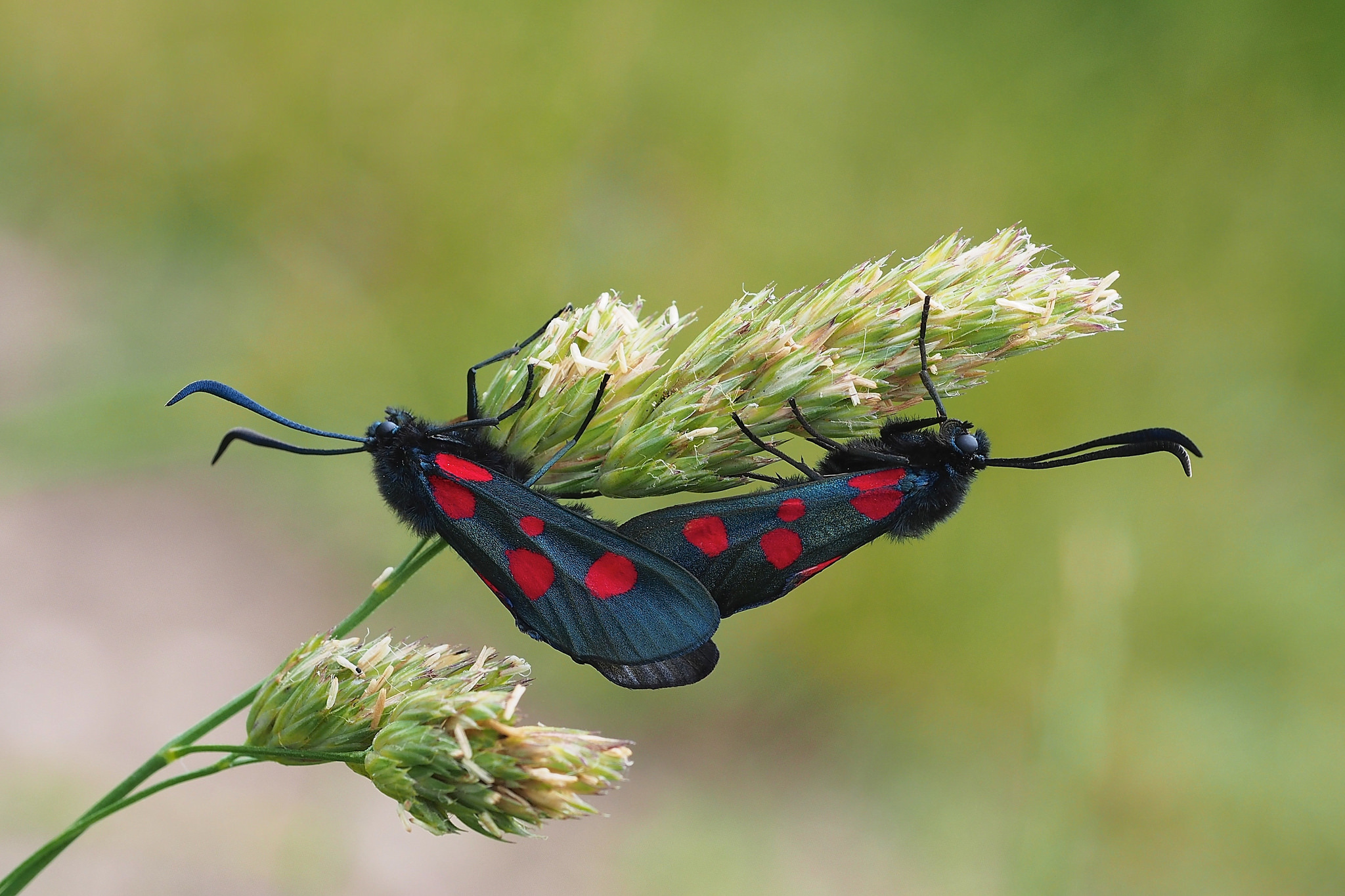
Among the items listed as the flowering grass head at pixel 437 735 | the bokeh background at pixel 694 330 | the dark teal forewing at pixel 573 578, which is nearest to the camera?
the flowering grass head at pixel 437 735

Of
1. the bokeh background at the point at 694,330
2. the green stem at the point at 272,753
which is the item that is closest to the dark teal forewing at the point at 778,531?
the green stem at the point at 272,753

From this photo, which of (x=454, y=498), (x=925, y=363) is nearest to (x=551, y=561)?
Result: (x=454, y=498)

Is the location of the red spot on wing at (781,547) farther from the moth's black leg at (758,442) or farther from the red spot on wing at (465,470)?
the red spot on wing at (465,470)

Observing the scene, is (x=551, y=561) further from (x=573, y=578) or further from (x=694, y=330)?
(x=694, y=330)

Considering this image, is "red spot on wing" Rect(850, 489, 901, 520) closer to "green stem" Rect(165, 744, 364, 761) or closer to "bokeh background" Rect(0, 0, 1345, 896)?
"green stem" Rect(165, 744, 364, 761)

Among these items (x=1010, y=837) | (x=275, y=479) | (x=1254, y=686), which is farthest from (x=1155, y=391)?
(x=275, y=479)

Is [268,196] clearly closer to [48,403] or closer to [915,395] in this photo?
[48,403]
